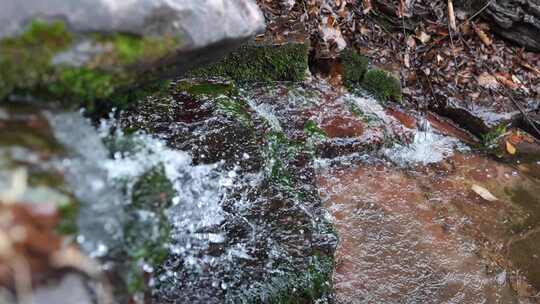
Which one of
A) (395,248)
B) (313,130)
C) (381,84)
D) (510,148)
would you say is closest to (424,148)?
(381,84)

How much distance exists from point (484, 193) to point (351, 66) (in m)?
1.86

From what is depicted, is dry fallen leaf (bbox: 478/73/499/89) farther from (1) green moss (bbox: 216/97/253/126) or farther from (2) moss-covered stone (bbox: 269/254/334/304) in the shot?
(2) moss-covered stone (bbox: 269/254/334/304)

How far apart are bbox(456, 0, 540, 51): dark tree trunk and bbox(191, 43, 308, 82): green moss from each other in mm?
2542

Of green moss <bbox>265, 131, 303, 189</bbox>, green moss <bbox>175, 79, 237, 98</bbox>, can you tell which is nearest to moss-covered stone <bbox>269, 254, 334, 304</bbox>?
green moss <bbox>265, 131, 303, 189</bbox>

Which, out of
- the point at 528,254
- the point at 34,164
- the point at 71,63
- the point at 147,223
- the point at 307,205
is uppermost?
the point at 71,63

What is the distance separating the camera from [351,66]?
5402 millimetres

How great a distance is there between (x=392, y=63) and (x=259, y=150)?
2675 millimetres

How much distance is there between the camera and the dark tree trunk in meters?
5.97

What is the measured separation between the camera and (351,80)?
17.8 ft

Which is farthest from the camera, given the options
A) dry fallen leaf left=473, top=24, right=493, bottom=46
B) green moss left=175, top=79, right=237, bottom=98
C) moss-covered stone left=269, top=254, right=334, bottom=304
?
dry fallen leaf left=473, top=24, right=493, bottom=46

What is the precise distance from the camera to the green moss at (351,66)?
5387mm

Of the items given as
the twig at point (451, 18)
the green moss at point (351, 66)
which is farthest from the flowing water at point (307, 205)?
the twig at point (451, 18)

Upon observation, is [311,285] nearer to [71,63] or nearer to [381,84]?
[71,63]

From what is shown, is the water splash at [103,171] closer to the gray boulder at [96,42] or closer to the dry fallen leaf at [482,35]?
the gray boulder at [96,42]
